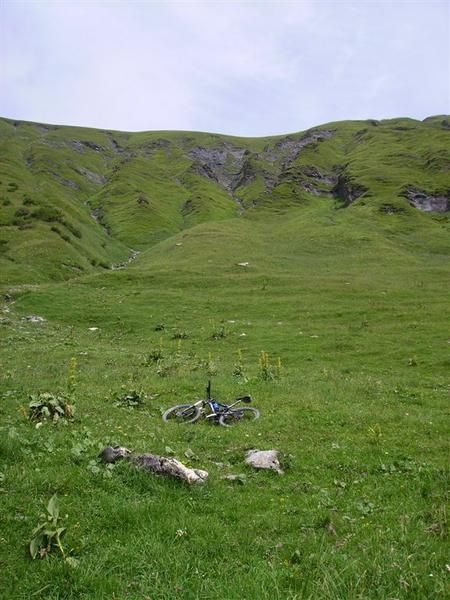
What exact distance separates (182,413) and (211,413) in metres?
1.11

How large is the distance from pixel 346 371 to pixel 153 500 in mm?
A: 20507

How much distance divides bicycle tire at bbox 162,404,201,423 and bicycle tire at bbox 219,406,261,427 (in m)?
1.01

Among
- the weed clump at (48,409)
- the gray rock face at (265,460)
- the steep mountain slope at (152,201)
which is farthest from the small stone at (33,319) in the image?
the gray rock face at (265,460)

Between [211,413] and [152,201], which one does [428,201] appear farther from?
[211,413]

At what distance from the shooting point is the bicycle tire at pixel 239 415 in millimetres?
19031

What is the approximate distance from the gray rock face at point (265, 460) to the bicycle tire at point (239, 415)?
476 centimetres

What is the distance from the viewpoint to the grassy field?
8.18 m

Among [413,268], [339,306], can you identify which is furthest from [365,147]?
[339,306]

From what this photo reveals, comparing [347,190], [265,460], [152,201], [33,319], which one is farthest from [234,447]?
[152,201]

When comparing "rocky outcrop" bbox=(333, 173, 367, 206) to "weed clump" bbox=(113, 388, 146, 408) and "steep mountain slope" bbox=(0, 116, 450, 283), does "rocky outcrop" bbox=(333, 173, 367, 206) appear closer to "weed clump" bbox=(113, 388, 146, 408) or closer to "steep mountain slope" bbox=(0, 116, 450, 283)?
"steep mountain slope" bbox=(0, 116, 450, 283)

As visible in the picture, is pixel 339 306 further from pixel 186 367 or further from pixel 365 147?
pixel 365 147

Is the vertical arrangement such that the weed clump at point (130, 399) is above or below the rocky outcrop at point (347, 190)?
below

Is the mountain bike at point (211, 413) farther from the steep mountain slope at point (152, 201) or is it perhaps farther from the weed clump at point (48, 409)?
the steep mountain slope at point (152, 201)

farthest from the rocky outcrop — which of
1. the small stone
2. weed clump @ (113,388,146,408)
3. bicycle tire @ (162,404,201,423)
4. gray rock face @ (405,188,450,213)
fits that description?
bicycle tire @ (162,404,201,423)
